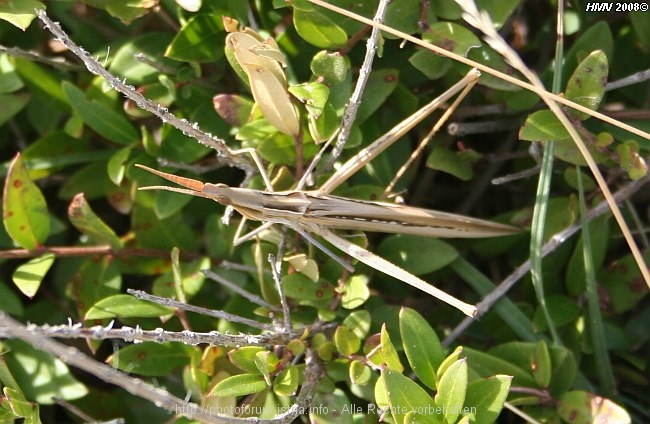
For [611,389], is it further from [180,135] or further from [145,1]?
[145,1]

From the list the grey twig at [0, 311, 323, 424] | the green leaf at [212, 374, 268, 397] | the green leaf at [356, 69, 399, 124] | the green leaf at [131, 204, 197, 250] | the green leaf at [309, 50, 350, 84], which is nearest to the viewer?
the grey twig at [0, 311, 323, 424]

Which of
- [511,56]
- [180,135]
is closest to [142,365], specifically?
[180,135]

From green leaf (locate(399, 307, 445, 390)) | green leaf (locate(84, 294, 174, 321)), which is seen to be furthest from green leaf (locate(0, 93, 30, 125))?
green leaf (locate(399, 307, 445, 390))

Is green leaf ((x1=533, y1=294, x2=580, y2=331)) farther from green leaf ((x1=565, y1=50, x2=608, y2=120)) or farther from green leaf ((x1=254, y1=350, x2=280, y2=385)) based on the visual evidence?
green leaf ((x1=254, y1=350, x2=280, y2=385))

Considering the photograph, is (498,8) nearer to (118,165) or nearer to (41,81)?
(118,165)

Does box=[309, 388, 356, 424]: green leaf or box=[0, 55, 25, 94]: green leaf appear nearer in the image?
box=[309, 388, 356, 424]: green leaf

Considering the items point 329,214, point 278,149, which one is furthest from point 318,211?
point 278,149
